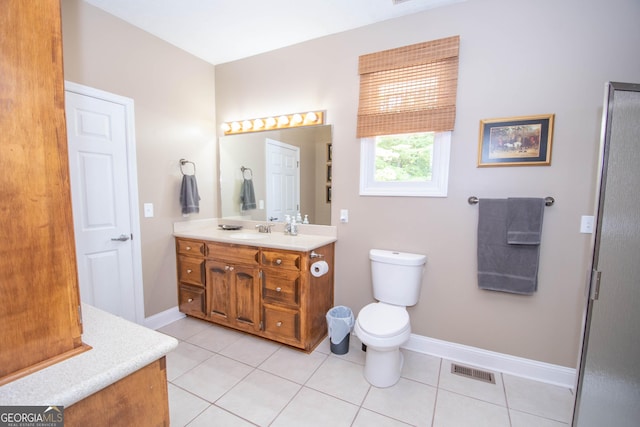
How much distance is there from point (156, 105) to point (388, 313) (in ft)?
8.80

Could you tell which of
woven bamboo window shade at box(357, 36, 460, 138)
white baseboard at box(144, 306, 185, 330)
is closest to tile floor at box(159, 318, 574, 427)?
white baseboard at box(144, 306, 185, 330)

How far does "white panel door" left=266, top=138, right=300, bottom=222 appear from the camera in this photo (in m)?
2.74

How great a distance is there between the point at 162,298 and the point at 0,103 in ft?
8.12

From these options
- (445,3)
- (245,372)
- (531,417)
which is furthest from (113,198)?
(531,417)

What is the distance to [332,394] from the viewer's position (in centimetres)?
184

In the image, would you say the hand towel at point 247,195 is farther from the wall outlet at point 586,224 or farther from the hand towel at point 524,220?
the wall outlet at point 586,224

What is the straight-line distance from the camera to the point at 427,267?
2240 millimetres

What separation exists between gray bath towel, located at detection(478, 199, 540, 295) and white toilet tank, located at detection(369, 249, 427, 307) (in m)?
0.43

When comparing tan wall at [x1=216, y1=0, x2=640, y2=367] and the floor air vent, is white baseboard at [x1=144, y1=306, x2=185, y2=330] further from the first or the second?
the floor air vent

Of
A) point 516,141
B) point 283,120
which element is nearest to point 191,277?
point 283,120

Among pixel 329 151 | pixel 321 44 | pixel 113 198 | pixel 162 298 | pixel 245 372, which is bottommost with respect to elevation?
pixel 245 372

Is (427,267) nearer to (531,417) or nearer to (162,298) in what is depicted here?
(531,417)

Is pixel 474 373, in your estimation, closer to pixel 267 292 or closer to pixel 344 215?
pixel 344 215

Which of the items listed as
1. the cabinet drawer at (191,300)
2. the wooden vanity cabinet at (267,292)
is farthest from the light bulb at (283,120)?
the cabinet drawer at (191,300)
